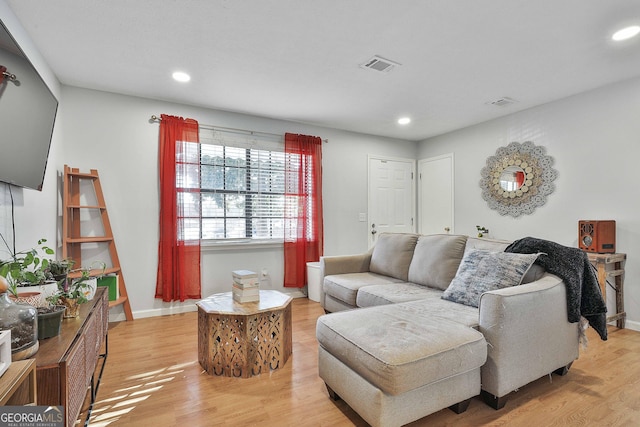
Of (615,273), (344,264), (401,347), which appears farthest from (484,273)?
(615,273)

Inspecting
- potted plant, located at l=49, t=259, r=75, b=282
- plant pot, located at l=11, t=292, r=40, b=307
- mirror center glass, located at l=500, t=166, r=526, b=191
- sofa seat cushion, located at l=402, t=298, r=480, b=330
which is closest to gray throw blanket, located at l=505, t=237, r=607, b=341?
sofa seat cushion, located at l=402, t=298, r=480, b=330

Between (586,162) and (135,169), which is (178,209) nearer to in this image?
(135,169)

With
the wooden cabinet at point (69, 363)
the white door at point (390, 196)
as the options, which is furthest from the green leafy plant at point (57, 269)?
the white door at point (390, 196)

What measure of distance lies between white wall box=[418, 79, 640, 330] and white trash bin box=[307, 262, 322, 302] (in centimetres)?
242

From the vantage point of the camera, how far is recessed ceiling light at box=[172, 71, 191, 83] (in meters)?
2.92

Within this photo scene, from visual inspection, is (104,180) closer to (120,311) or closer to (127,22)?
(120,311)

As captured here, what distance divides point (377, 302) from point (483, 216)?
104 inches

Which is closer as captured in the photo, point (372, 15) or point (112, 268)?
point (372, 15)

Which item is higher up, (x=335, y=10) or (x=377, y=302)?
(x=335, y=10)

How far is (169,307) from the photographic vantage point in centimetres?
362

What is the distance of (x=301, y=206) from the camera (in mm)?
4344

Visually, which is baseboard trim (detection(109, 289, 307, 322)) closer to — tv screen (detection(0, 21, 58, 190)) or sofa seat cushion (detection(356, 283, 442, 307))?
sofa seat cushion (detection(356, 283, 442, 307))

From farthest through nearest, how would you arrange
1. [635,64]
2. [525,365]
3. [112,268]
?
[112,268] → [635,64] → [525,365]

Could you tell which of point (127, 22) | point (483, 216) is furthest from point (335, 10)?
point (483, 216)
